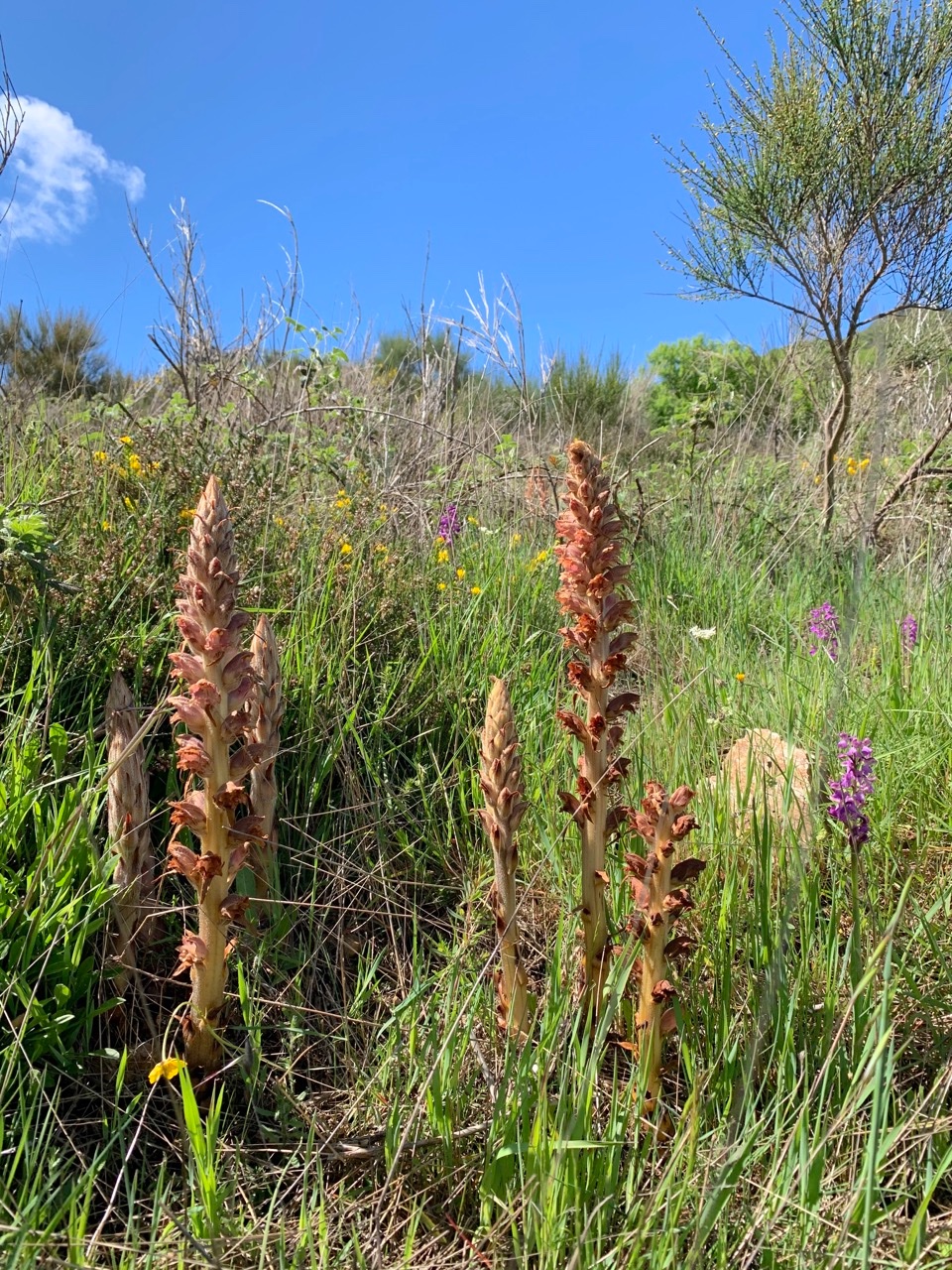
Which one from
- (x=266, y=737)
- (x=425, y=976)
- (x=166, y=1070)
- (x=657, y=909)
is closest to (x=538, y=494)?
(x=266, y=737)

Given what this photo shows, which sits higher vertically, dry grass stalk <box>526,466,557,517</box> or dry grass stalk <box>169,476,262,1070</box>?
dry grass stalk <box>526,466,557,517</box>

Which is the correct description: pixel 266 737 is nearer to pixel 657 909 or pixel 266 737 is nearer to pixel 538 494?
pixel 657 909

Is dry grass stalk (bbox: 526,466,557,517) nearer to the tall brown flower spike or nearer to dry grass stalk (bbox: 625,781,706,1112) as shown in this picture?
the tall brown flower spike

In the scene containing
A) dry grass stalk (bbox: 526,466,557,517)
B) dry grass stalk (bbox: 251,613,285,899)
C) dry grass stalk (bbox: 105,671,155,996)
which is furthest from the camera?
dry grass stalk (bbox: 526,466,557,517)

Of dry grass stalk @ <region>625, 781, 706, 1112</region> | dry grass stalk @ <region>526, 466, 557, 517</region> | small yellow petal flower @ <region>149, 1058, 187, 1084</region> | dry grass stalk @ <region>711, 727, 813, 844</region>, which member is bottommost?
small yellow petal flower @ <region>149, 1058, 187, 1084</region>

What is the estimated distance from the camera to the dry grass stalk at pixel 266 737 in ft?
5.99

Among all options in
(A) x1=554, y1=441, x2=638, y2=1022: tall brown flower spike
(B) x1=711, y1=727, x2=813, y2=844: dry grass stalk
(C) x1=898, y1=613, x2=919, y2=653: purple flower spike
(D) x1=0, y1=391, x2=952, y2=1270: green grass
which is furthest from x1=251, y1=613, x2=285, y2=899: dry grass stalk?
(C) x1=898, y1=613, x2=919, y2=653: purple flower spike

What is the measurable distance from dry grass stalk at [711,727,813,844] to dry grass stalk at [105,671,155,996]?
1.37 metres

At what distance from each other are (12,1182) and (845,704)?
2464mm

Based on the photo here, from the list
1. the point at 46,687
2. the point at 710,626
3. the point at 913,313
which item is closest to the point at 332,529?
the point at 46,687

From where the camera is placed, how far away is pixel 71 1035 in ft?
5.04

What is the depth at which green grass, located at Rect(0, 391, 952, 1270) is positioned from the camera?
1.21 m

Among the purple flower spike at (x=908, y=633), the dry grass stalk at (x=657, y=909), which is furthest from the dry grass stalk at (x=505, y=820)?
the purple flower spike at (x=908, y=633)

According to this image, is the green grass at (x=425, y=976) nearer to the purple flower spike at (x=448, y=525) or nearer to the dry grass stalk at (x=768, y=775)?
the dry grass stalk at (x=768, y=775)
